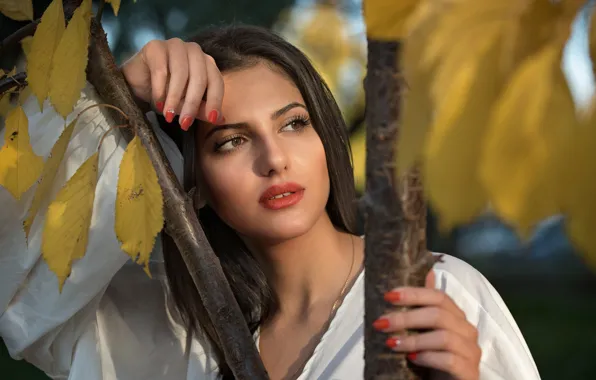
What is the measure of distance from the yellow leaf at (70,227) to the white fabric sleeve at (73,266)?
31 cm

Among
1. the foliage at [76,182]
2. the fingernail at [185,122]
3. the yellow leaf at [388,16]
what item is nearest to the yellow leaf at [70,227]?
the foliage at [76,182]

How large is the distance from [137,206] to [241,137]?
15.0 inches

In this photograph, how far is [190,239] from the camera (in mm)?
617

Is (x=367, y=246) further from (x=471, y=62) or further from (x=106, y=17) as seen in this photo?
(x=106, y=17)

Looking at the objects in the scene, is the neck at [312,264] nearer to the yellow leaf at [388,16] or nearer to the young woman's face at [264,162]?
the young woman's face at [264,162]

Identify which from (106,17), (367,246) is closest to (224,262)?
(367,246)

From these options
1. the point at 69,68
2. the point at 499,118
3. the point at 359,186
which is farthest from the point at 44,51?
the point at 359,186

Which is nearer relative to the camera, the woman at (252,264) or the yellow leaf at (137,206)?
the yellow leaf at (137,206)

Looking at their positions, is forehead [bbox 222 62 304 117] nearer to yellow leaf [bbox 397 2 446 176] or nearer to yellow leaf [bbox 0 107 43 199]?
yellow leaf [bbox 0 107 43 199]

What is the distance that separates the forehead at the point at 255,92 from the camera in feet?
2.76

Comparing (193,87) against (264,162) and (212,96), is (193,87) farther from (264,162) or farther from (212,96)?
(264,162)

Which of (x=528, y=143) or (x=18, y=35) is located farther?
(x=18, y=35)

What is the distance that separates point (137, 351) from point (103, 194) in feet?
0.85

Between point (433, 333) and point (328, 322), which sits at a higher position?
point (433, 333)
